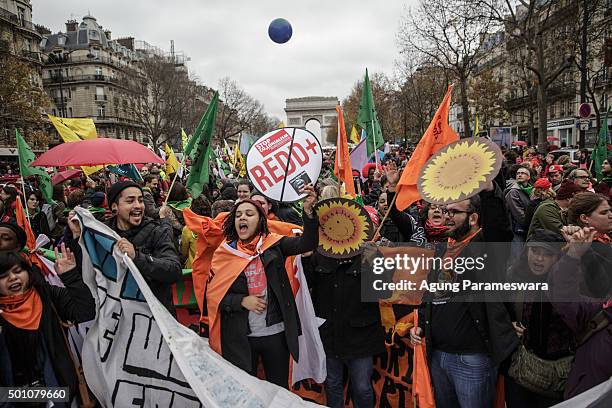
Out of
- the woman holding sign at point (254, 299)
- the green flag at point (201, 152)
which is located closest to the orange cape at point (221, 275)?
the woman holding sign at point (254, 299)

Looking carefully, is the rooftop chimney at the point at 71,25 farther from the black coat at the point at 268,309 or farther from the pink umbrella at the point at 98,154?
the black coat at the point at 268,309

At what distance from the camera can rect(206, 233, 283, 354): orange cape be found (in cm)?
308

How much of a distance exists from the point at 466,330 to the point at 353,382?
41.1 inches

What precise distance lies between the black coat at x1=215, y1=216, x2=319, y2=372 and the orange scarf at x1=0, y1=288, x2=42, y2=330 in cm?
118

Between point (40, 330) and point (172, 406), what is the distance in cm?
100

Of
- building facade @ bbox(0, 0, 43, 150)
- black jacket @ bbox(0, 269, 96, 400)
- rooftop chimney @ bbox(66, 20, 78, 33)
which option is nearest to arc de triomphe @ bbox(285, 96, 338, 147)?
rooftop chimney @ bbox(66, 20, 78, 33)

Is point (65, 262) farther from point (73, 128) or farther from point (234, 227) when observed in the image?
point (73, 128)

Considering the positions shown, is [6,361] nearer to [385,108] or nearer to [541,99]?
[541,99]

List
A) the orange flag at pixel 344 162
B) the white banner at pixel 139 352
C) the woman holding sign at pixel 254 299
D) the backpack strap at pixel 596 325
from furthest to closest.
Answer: the orange flag at pixel 344 162, the woman holding sign at pixel 254 299, the white banner at pixel 139 352, the backpack strap at pixel 596 325

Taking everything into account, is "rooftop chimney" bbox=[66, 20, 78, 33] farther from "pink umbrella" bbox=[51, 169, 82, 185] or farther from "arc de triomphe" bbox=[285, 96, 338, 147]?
"pink umbrella" bbox=[51, 169, 82, 185]

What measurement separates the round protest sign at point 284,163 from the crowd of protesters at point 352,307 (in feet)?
1.28

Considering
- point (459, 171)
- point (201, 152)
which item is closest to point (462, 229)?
point (459, 171)

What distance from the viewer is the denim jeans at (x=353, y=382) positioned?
330 centimetres

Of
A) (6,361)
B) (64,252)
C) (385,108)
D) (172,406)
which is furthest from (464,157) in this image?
(385,108)
